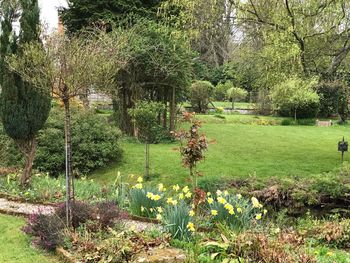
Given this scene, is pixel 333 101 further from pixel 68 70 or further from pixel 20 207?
pixel 68 70

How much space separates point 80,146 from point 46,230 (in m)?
6.62

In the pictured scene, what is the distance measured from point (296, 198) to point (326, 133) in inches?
517

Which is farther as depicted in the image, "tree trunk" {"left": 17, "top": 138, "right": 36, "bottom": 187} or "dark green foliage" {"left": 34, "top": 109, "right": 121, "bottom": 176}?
"dark green foliage" {"left": 34, "top": 109, "right": 121, "bottom": 176}

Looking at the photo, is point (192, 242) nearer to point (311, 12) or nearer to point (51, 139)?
point (311, 12)

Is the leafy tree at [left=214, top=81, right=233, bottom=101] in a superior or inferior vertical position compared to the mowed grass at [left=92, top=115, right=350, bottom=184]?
superior

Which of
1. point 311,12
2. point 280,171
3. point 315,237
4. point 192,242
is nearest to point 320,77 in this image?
Result: point 311,12

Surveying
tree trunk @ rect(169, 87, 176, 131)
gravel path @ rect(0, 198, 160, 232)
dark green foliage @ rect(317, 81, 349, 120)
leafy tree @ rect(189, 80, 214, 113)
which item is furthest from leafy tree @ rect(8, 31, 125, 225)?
dark green foliage @ rect(317, 81, 349, 120)

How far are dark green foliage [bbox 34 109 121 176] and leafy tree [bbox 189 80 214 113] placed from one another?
12462mm

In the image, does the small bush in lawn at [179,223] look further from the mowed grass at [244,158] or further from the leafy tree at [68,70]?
the mowed grass at [244,158]

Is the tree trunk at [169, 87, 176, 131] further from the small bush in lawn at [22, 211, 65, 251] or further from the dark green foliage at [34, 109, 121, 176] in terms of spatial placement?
the small bush in lawn at [22, 211, 65, 251]

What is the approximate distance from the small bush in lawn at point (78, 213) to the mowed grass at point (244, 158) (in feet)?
10.9

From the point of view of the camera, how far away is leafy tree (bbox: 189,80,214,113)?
2548 cm

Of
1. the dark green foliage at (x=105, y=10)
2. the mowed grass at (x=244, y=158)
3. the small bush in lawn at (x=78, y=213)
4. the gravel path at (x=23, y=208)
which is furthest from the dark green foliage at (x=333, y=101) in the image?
the small bush in lawn at (x=78, y=213)

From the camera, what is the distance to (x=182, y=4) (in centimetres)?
1098
